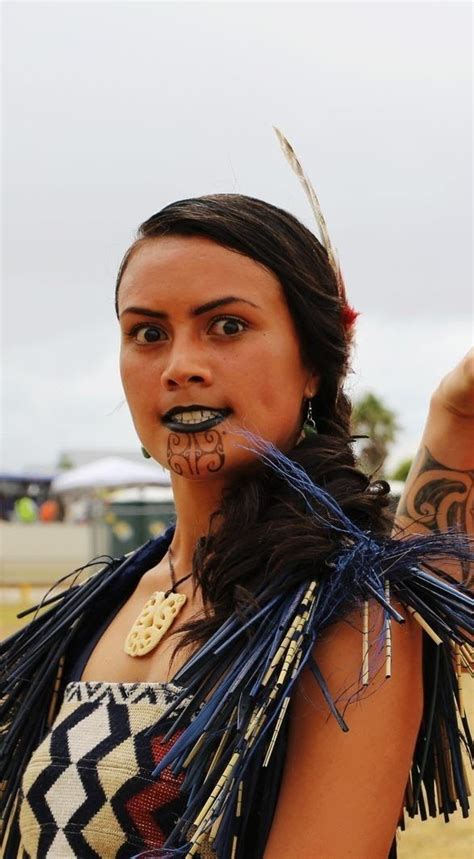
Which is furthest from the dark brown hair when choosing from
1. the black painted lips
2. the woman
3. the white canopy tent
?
the white canopy tent

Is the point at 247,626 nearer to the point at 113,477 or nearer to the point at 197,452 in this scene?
the point at 197,452

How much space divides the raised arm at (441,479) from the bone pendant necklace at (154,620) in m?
0.46

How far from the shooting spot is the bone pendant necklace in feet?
6.79

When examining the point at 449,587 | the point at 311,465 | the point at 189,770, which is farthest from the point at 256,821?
the point at 311,465

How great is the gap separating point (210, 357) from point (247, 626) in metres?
0.52

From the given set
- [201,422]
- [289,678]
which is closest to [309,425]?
[201,422]

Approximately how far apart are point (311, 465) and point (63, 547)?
21071 millimetres

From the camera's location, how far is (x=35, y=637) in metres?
2.38

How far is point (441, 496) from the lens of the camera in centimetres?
224

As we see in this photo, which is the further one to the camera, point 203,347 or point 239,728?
point 203,347

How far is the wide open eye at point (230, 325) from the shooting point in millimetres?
1976

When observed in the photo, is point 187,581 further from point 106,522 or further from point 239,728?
point 106,522

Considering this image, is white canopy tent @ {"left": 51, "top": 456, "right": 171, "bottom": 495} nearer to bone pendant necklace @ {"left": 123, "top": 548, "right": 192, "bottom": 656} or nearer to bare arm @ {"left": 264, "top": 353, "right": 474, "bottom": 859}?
bone pendant necklace @ {"left": 123, "top": 548, "right": 192, "bottom": 656}

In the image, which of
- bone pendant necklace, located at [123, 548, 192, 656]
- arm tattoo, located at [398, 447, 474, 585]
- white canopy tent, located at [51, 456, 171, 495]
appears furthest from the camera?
white canopy tent, located at [51, 456, 171, 495]
